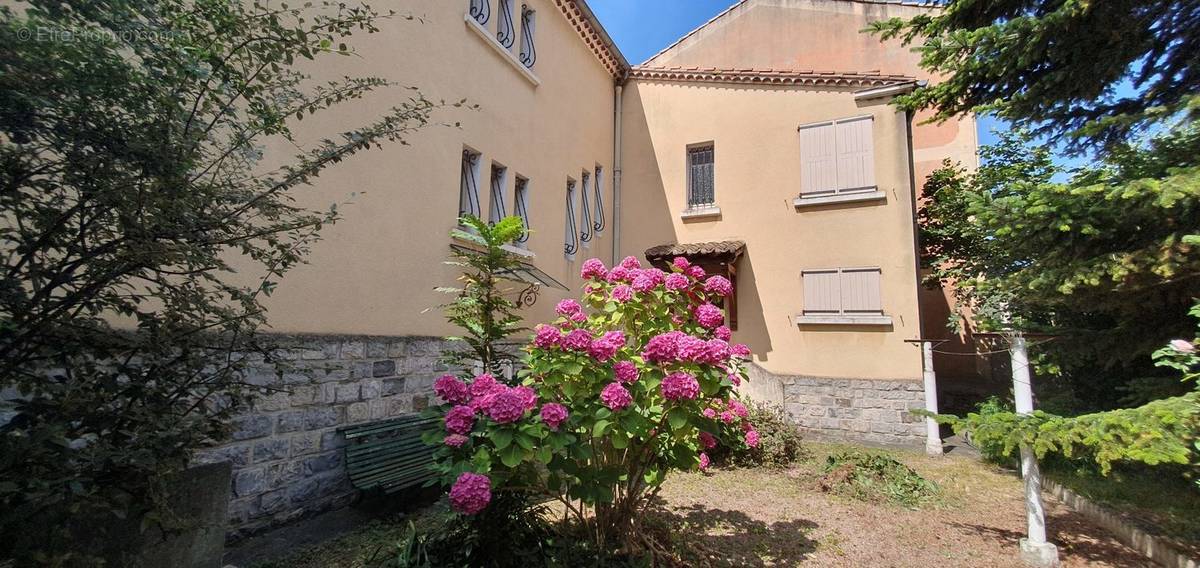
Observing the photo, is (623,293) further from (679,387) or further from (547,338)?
(679,387)

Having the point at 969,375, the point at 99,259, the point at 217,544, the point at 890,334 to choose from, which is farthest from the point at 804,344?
the point at 99,259

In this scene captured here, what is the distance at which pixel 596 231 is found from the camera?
31.9 feet

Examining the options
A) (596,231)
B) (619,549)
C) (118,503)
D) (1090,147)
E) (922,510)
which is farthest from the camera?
(596,231)

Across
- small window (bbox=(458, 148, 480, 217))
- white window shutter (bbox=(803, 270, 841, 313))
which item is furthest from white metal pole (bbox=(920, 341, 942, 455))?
small window (bbox=(458, 148, 480, 217))

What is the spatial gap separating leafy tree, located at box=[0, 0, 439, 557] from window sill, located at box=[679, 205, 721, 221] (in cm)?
837

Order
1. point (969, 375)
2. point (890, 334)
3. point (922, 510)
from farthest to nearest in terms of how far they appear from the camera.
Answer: point (969, 375), point (890, 334), point (922, 510)

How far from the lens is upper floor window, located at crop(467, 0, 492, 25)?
21.5 feet

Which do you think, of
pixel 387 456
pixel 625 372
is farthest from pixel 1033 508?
pixel 387 456

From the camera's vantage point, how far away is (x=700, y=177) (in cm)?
1012

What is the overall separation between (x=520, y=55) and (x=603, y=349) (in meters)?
6.45

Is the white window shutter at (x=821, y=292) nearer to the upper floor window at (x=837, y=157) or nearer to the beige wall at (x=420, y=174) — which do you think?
the upper floor window at (x=837, y=157)

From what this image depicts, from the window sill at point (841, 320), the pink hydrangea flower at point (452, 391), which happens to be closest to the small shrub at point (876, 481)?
the window sill at point (841, 320)

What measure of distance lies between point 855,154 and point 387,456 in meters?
8.74

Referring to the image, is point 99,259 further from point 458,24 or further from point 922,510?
point 922,510
